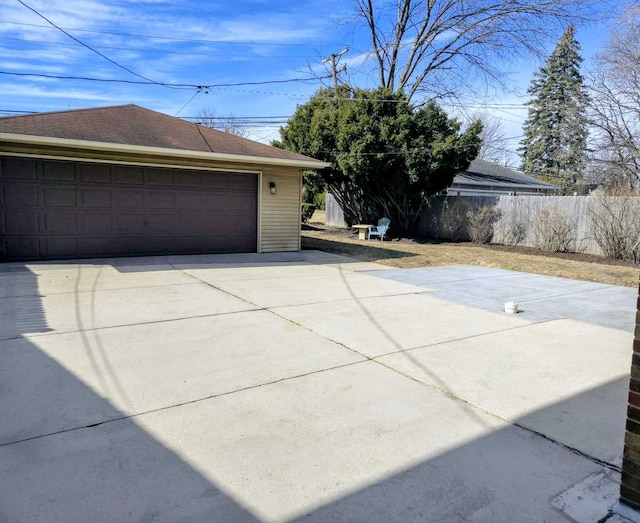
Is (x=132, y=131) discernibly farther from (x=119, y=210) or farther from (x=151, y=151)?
(x=119, y=210)

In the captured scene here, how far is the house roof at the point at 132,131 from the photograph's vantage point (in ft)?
27.8

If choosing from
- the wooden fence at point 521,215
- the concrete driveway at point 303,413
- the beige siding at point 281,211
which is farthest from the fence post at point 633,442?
the wooden fence at point 521,215

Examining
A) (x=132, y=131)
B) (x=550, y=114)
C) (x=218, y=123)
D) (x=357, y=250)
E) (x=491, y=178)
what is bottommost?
(x=357, y=250)

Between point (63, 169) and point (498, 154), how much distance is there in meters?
38.2

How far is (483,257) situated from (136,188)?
8.90 m

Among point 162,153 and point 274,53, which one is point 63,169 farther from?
point 274,53

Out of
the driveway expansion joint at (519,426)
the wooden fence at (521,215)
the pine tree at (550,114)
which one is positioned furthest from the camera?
the pine tree at (550,114)

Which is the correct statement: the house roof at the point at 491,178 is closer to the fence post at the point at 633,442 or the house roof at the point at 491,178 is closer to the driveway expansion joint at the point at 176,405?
the driveway expansion joint at the point at 176,405

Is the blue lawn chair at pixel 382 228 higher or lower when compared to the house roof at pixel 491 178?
lower

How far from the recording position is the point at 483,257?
39.3 ft

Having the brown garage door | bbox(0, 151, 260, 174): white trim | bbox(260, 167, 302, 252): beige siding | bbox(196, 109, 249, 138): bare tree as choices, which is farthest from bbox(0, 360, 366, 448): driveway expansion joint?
bbox(196, 109, 249, 138): bare tree

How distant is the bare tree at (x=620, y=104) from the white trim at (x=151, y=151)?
36.8ft

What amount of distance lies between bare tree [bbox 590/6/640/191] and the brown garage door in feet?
41.2

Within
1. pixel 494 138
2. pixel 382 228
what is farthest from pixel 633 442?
pixel 494 138
